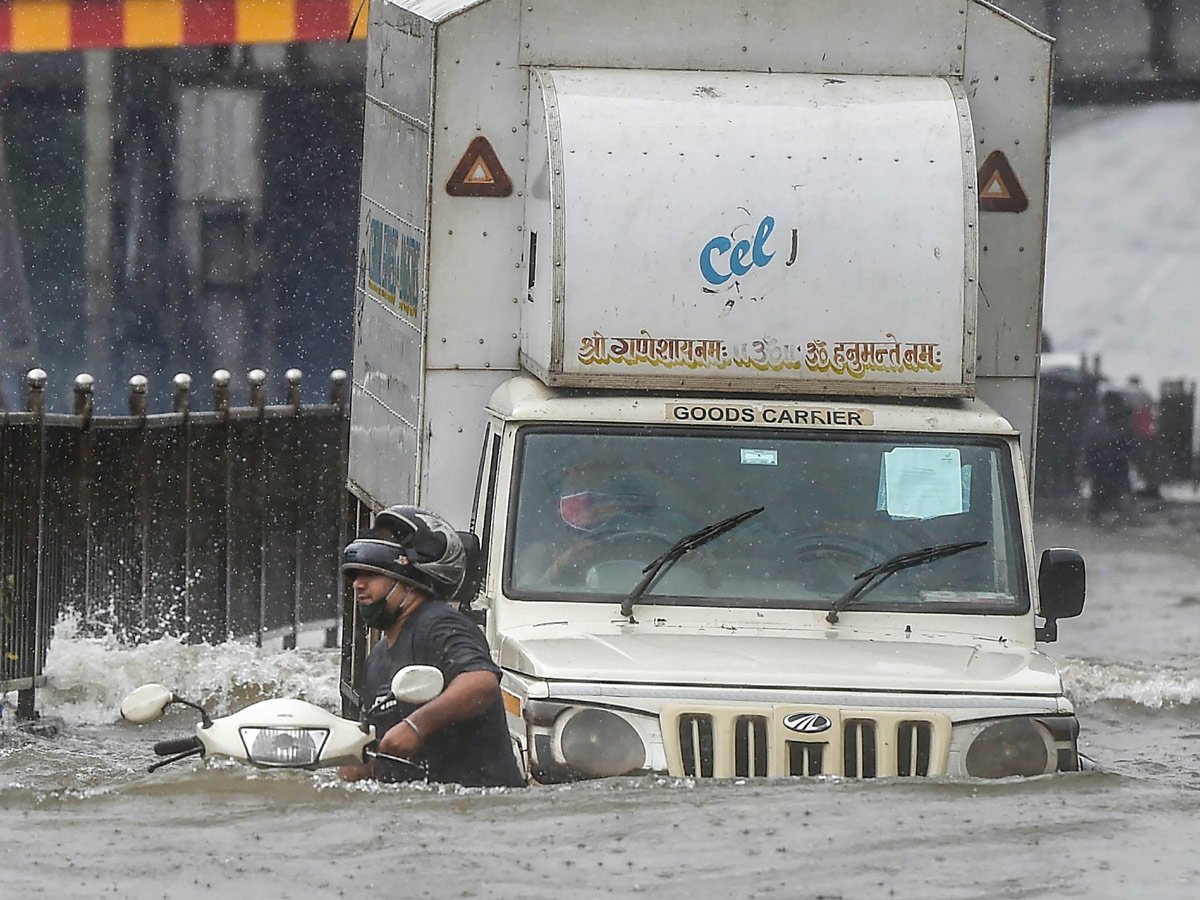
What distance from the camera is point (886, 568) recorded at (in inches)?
354

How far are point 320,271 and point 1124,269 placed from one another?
10.5 metres

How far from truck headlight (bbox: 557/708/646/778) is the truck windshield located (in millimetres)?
945

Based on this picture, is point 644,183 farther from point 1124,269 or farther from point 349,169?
point 1124,269

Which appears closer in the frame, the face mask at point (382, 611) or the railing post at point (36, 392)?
the face mask at point (382, 611)

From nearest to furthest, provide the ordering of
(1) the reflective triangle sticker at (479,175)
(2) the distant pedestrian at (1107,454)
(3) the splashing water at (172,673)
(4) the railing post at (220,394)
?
(1) the reflective triangle sticker at (479,175) → (3) the splashing water at (172,673) → (4) the railing post at (220,394) → (2) the distant pedestrian at (1107,454)

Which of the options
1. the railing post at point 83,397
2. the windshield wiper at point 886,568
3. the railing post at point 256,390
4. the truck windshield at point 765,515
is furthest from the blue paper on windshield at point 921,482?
the railing post at point 256,390

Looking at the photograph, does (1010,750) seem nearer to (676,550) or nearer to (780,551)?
(780,551)

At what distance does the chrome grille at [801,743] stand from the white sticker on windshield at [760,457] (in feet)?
4.58

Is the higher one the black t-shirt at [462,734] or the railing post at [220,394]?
the railing post at [220,394]

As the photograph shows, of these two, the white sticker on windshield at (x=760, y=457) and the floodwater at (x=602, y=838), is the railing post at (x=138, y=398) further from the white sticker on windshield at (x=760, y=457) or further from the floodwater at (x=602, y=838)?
the white sticker on windshield at (x=760, y=457)

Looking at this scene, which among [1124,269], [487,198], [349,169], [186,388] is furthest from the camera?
[1124,269]

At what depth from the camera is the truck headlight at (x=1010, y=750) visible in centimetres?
818

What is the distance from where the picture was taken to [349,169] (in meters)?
26.1

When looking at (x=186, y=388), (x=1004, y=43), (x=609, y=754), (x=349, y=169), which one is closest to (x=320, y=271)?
(x=349, y=169)
